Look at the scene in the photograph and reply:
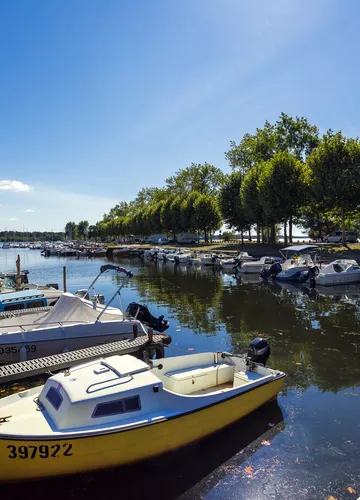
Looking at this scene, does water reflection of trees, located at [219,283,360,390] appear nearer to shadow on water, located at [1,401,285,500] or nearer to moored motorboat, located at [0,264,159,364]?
shadow on water, located at [1,401,285,500]

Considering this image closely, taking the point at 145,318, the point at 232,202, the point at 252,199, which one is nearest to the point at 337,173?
the point at 252,199

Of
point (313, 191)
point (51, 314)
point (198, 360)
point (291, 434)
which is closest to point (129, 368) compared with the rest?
point (198, 360)

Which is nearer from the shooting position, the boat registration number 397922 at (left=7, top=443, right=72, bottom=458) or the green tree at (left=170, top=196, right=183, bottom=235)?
the boat registration number 397922 at (left=7, top=443, right=72, bottom=458)

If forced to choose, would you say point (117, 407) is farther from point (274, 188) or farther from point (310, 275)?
point (274, 188)

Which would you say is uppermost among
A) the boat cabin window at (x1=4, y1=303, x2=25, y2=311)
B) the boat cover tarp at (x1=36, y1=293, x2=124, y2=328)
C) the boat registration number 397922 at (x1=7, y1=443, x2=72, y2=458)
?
the boat cover tarp at (x1=36, y1=293, x2=124, y2=328)

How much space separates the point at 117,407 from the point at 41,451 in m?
1.57

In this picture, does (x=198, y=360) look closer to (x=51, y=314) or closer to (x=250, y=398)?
(x=250, y=398)

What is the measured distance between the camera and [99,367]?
878cm

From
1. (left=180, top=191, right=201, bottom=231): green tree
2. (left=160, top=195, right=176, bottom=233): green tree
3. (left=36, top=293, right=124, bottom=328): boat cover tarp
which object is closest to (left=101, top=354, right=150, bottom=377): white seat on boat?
(left=36, top=293, right=124, bottom=328): boat cover tarp

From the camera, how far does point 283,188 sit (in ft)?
183

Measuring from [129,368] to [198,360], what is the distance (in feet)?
10.5

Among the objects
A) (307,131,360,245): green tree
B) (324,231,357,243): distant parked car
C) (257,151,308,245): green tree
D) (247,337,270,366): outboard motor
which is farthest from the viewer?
(324,231,357,243): distant parked car

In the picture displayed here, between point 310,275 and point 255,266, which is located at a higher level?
point 255,266

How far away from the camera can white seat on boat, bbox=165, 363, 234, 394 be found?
10016mm
